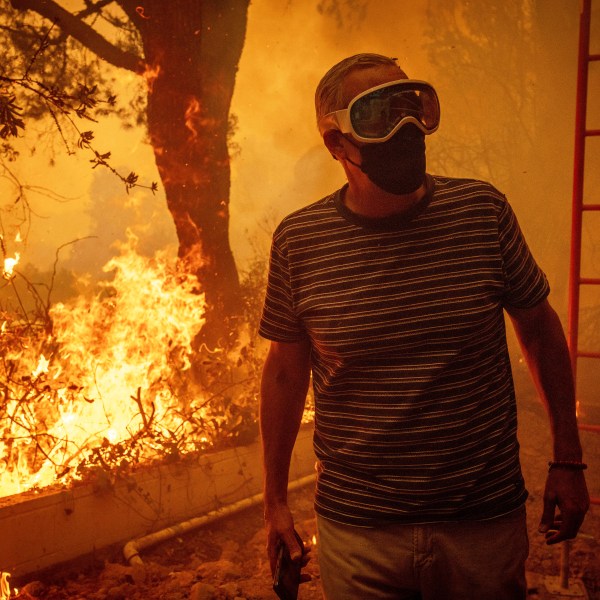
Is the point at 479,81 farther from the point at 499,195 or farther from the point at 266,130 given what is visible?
the point at 499,195

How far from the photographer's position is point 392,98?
6.76ft

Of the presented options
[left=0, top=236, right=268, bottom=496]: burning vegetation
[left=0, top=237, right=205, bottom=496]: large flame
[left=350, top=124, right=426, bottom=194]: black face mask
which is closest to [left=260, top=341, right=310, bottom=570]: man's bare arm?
[left=350, top=124, right=426, bottom=194]: black face mask

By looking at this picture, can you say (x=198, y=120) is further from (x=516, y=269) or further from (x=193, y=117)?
(x=516, y=269)

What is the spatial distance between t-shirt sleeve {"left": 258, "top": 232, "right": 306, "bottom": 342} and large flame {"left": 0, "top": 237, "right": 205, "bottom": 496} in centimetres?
323

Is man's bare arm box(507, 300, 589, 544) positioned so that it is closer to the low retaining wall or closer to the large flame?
the low retaining wall

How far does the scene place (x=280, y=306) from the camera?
7.17 feet

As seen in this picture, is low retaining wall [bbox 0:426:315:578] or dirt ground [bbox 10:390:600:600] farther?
low retaining wall [bbox 0:426:315:578]

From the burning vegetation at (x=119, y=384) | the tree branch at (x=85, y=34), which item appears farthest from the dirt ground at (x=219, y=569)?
the tree branch at (x=85, y=34)

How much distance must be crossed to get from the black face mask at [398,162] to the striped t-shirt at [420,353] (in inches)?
3.3

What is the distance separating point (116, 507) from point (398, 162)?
3.87 m

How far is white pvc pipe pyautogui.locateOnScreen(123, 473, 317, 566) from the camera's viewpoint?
14.7 ft

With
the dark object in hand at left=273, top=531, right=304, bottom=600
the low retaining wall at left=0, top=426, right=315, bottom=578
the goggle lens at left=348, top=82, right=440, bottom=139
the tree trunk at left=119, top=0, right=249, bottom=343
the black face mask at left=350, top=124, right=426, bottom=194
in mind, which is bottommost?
the low retaining wall at left=0, top=426, right=315, bottom=578

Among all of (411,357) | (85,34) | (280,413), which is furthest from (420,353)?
(85,34)

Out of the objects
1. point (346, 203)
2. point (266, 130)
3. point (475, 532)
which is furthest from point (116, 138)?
point (475, 532)
